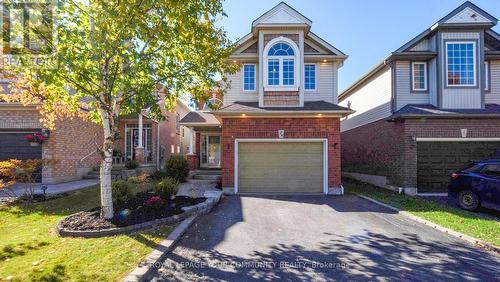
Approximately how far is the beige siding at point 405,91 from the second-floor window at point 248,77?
6.97 metres

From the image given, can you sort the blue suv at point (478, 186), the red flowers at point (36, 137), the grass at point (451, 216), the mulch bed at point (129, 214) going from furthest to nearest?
the red flowers at point (36, 137), the blue suv at point (478, 186), the grass at point (451, 216), the mulch bed at point (129, 214)

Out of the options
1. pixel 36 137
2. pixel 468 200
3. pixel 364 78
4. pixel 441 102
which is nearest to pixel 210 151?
pixel 36 137

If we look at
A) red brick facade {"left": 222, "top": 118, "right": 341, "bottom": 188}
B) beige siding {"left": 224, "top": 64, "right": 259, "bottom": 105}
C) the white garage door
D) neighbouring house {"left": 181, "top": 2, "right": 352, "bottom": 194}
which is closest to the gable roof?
neighbouring house {"left": 181, "top": 2, "right": 352, "bottom": 194}

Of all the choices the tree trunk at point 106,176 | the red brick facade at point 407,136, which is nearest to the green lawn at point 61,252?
the tree trunk at point 106,176

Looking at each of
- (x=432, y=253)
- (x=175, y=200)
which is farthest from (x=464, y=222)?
(x=175, y=200)

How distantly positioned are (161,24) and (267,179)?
7468 millimetres

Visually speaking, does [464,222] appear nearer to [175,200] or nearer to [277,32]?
[175,200]

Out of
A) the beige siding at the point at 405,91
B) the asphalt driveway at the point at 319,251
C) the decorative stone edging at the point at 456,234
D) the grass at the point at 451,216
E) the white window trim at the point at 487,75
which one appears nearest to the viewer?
the asphalt driveway at the point at 319,251

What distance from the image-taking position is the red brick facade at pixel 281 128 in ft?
37.8

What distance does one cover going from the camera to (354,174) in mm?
17172

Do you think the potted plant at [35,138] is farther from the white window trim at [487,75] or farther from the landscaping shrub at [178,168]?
the white window trim at [487,75]

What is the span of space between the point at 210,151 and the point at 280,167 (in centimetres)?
831

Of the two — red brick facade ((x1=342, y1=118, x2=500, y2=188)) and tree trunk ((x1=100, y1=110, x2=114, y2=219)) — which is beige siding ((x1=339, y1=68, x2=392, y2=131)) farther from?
tree trunk ((x1=100, y1=110, x2=114, y2=219))

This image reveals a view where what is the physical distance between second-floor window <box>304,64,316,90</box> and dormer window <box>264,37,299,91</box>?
3.87 feet
